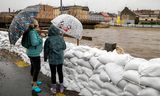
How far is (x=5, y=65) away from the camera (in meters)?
8.30

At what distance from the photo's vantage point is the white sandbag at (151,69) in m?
3.34

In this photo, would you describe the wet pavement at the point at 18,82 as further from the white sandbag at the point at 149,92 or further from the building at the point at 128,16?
the building at the point at 128,16

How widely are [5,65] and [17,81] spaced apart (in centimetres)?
241

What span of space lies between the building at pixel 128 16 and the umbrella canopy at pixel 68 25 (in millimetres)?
90231

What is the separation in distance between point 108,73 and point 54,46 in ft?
4.00

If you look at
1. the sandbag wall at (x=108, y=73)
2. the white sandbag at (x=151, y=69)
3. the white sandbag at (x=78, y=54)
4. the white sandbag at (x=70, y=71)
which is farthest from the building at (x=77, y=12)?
the white sandbag at (x=151, y=69)

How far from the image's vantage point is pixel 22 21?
5.55m

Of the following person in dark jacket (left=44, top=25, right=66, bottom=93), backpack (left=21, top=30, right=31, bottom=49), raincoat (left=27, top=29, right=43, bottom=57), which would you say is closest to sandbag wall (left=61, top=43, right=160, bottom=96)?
person in dark jacket (left=44, top=25, right=66, bottom=93)

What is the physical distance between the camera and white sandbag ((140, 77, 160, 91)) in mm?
3285

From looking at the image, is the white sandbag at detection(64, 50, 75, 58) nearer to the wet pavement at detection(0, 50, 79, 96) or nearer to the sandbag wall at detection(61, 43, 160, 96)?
the sandbag wall at detection(61, 43, 160, 96)

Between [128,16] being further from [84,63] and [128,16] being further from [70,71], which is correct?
[84,63]

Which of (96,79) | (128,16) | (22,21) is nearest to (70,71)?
(96,79)

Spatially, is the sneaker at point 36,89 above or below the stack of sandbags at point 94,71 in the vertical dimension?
below

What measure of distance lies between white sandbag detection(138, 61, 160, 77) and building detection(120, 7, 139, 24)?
92.4 metres
